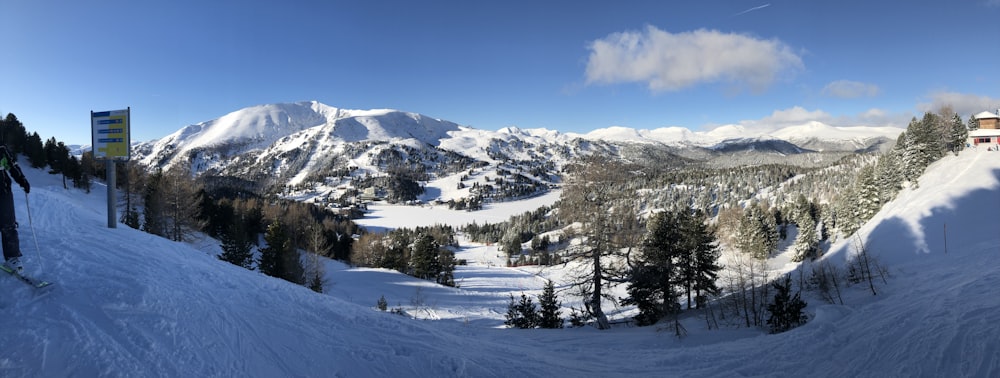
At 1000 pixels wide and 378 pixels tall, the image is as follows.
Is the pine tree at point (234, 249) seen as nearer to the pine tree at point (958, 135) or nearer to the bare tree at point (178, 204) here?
the bare tree at point (178, 204)

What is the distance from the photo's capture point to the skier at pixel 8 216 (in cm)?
566

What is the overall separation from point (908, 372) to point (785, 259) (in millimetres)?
83954

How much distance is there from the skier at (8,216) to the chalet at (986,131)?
281 feet

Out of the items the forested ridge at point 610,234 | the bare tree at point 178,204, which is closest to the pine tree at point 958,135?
the forested ridge at point 610,234

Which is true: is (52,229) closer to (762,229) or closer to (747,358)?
(747,358)

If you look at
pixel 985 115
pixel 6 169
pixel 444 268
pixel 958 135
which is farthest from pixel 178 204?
pixel 985 115

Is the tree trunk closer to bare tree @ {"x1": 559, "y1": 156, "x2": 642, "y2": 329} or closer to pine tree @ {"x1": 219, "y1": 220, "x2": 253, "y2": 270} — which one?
bare tree @ {"x1": 559, "y1": 156, "x2": 642, "y2": 329}

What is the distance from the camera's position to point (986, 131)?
5384 cm

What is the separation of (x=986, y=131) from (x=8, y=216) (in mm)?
87868

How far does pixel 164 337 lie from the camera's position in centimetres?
508

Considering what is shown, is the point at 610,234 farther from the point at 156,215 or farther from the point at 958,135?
the point at 958,135

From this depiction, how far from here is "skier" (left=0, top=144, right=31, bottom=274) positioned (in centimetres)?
566

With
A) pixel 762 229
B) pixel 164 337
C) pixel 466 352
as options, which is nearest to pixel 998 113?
pixel 762 229

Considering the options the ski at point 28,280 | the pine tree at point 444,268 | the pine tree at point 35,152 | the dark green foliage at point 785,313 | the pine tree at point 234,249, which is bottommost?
the pine tree at point 444,268
